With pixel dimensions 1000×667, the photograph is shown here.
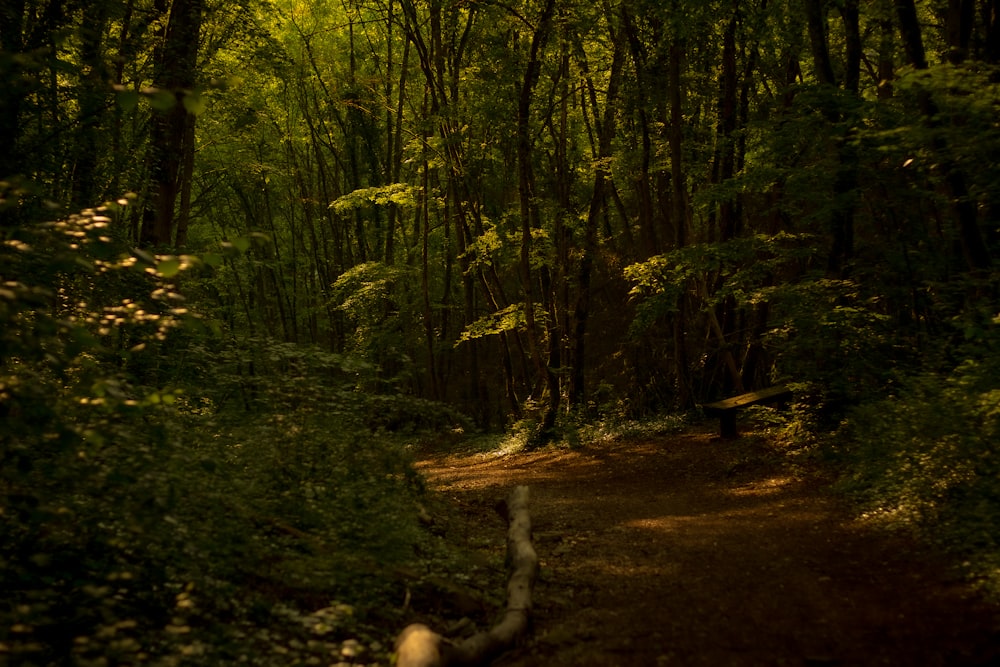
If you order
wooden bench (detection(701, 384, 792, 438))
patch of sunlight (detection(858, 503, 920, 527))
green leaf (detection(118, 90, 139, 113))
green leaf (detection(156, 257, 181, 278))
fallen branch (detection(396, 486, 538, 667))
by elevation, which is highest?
green leaf (detection(118, 90, 139, 113))

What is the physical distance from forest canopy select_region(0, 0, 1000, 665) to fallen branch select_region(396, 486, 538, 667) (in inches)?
21.4

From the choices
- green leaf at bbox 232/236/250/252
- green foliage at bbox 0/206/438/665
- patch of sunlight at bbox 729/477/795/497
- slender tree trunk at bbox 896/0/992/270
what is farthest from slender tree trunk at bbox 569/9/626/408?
green leaf at bbox 232/236/250/252

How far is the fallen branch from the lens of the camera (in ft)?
11.9

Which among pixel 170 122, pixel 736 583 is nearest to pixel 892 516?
pixel 736 583

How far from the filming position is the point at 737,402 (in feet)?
39.5

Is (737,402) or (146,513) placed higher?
(146,513)

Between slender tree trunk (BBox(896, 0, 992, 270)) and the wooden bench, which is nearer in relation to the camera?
slender tree trunk (BBox(896, 0, 992, 270))

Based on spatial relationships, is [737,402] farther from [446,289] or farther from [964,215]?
[446,289]

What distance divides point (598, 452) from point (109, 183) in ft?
33.0

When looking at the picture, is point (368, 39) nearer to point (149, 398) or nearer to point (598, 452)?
point (598, 452)

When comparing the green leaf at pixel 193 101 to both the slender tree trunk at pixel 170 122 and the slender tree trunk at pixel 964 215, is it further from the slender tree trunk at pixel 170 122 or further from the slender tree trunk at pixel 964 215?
the slender tree trunk at pixel 964 215

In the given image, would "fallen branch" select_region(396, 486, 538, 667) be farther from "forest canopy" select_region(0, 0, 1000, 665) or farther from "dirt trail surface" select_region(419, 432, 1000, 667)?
"forest canopy" select_region(0, 0, 1000, 665)

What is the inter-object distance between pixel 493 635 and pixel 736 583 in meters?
2.40

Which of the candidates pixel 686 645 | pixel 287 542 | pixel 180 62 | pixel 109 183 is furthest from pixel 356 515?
pixel 180 62
